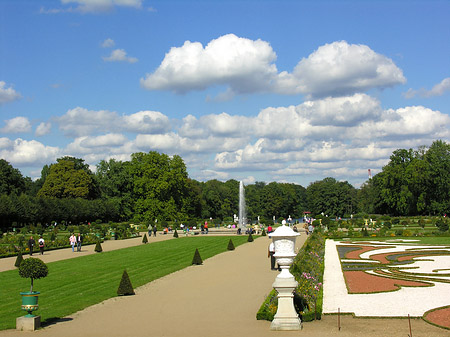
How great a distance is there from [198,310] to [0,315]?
5527mm

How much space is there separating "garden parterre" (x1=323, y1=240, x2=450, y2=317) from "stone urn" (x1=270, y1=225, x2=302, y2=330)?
2.03 meters

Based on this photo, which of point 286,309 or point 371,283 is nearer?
point 286,309

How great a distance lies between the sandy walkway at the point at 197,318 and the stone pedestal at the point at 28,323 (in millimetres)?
227

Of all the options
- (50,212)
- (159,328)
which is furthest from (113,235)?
(159,328)

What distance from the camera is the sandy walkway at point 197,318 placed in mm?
11812

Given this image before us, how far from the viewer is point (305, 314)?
12914mm

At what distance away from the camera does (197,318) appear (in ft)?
44.3

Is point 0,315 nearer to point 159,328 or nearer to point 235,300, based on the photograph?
point 159,328

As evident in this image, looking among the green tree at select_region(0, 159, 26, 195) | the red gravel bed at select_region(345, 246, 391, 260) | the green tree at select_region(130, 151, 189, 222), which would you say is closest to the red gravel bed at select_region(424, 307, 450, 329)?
the red gravel bed at select_region(345, 246, 391, 260)

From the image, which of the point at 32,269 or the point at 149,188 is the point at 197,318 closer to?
the point at 32,269

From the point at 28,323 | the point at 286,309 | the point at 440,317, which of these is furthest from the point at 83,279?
the point at 440,317

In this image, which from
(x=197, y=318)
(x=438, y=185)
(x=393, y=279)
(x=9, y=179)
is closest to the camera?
(x=197, y=318)

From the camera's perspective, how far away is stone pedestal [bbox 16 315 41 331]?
1258 cm

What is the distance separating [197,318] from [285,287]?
8.71 ft
